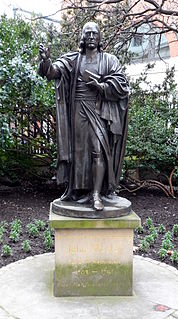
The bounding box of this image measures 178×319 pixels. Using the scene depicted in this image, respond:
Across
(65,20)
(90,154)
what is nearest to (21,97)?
(65,20)

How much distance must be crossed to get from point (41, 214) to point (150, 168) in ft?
10.1

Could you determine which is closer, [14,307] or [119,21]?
[14,307]

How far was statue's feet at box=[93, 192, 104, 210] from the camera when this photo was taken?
3.45m

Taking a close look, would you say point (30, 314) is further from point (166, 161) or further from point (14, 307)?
point (166, 161)

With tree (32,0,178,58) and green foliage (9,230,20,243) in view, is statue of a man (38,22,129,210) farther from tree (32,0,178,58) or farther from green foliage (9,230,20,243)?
tree (32,0,178,58)

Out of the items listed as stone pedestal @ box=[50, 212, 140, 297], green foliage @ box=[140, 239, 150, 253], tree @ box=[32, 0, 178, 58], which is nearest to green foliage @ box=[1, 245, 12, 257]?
stone pedestal @ box=[50, 212, 140, 297]

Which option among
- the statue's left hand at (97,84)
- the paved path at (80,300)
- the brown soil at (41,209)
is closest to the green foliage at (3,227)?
the brown soil at (41,209)

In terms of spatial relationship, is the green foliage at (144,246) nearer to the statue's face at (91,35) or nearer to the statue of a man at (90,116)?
the statue of a man at (90,116)

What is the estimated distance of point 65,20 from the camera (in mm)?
9219

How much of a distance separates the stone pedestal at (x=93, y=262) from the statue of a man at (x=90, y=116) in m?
0.36

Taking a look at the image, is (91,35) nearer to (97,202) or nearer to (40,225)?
(97,202)

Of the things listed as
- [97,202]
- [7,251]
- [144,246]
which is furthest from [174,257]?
[7,251]

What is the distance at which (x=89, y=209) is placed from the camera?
3490 millimetres

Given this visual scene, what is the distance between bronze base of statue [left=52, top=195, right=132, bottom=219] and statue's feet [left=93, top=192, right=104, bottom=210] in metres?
0.04
